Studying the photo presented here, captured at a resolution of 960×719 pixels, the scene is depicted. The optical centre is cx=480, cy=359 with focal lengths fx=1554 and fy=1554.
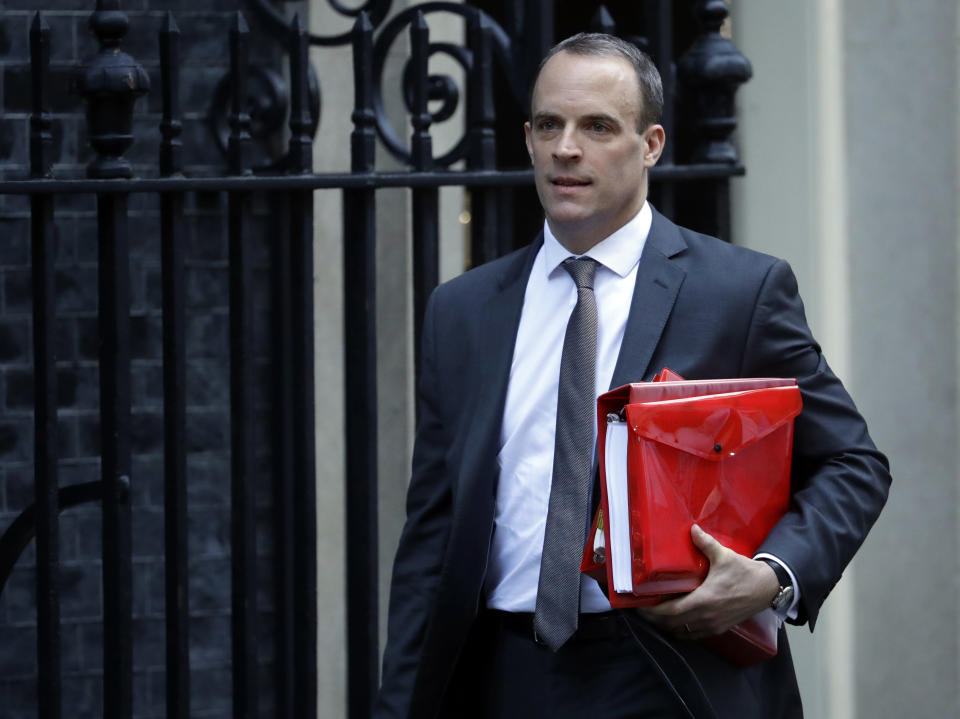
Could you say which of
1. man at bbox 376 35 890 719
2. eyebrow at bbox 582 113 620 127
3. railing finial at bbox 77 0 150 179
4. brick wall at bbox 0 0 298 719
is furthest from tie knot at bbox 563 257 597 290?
brick wall at bbox 0 0 298 719

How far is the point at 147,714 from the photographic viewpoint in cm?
480

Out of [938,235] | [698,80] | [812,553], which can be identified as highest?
[698,80]

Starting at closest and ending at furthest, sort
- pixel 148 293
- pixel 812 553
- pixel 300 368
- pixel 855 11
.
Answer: pixel 812 553 → pixel 300 368 → pixel 855 11 → pixel 148 293

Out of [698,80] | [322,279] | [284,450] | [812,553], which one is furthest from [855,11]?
[812,553]

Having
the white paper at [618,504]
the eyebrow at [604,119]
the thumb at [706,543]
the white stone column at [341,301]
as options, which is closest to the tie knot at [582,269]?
the eyebrow at [604,119]

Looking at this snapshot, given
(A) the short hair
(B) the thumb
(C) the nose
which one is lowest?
(B) the thumb

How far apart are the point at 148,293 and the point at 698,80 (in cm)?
196

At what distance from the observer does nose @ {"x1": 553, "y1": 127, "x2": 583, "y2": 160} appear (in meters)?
2.61

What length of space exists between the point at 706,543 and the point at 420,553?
69 cm

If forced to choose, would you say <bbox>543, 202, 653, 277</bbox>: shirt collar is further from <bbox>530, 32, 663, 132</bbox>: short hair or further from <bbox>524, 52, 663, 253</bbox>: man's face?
<bbox>530, 32, 663, 132</bbox>: short hair

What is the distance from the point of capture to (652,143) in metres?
2.74

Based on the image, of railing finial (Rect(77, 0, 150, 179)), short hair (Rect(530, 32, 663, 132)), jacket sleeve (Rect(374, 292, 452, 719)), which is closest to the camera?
short hair (Rect(530, 32, 663, 132))

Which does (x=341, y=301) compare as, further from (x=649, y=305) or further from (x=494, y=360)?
(x=649, y=305)

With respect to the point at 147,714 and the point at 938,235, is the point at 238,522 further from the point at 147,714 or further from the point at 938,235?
the point at 938,235
